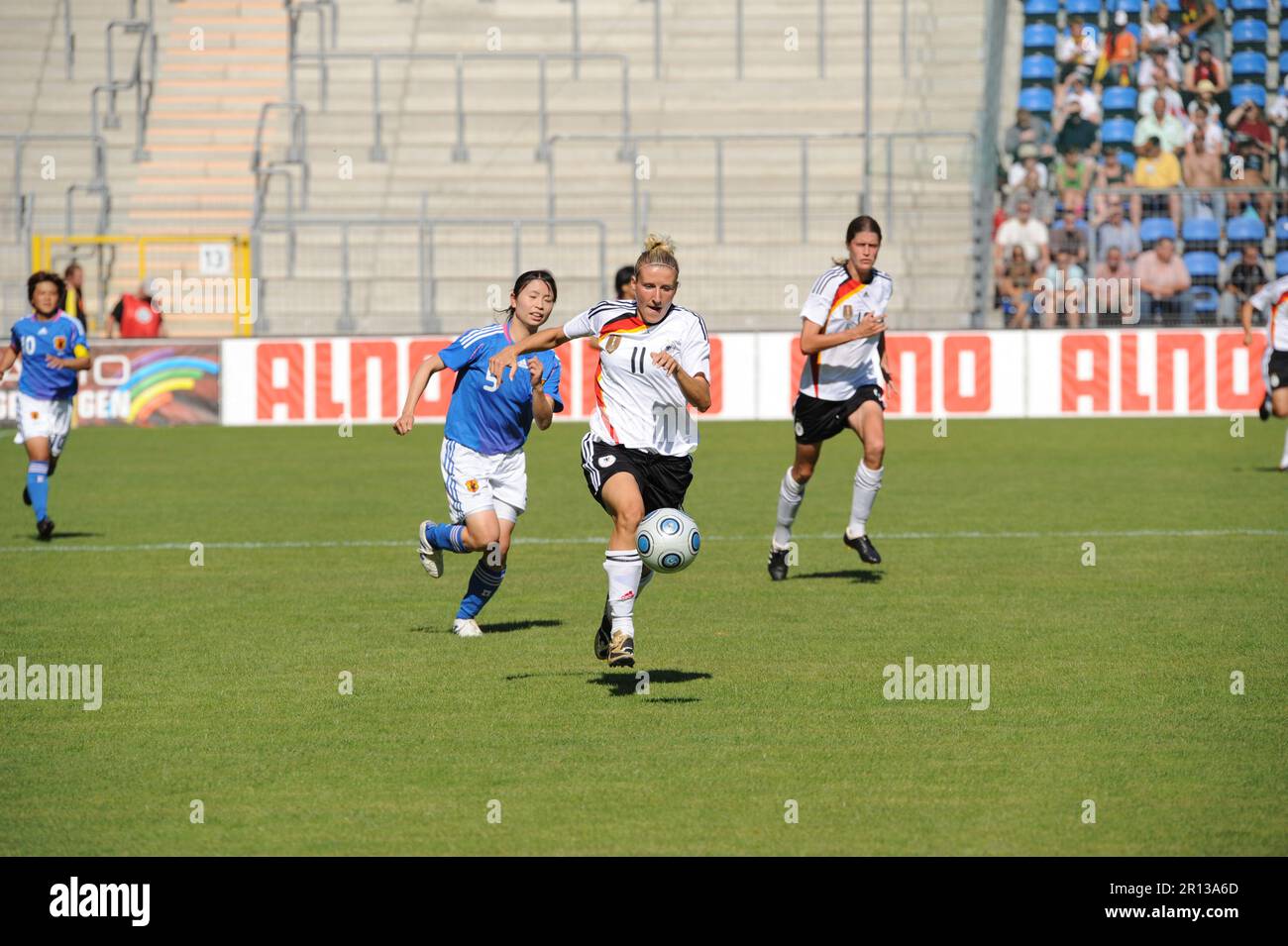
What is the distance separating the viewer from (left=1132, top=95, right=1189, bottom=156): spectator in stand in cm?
3341

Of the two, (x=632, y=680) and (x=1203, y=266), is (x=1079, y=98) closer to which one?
(x=1203, y=266)

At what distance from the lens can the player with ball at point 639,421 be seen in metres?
9.05

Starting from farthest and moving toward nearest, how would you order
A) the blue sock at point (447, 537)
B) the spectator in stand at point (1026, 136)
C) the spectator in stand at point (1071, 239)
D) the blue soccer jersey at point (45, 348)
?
the spectator in stand at point (1026, 136) < the spectator in stand at point (1071, 239) < the blue soccer jersey at point (45, 348) < the blue sock at point (447, 537)

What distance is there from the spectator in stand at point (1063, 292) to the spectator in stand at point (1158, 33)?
7370 mm

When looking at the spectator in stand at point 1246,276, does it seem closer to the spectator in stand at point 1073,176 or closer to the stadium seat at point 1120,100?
the spectator in stand at point 1073,176

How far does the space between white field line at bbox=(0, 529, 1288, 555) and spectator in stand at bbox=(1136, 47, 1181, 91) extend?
2053cm

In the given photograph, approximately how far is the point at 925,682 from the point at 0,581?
695 centimetres

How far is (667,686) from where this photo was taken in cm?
941

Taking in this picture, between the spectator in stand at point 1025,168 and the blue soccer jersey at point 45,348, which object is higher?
the spectator in stand at point 1025,168

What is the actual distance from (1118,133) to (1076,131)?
77cm

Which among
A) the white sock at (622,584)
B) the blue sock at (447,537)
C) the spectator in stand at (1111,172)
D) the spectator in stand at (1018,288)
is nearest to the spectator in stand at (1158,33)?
the spectator in stand at (1111,172)

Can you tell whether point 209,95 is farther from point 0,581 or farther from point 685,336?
point 685,336

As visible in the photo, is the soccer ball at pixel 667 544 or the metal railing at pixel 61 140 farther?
the metal railing at pixel 61 140

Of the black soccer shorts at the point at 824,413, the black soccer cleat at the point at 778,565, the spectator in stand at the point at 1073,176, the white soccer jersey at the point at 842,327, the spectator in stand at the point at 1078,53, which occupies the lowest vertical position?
the black soccer cleat at the point at 778,565
